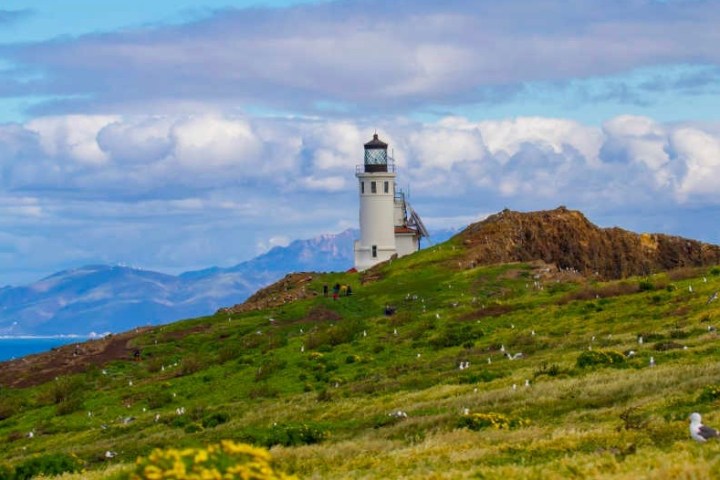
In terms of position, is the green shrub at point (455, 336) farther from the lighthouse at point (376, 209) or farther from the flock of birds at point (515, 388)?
the lighthouse at point (376, 209)

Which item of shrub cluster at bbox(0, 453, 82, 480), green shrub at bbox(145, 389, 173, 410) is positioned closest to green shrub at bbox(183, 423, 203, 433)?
shrub cluster at bbox(0, 453, 82, 480)

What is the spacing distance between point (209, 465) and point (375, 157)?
96.1 metres

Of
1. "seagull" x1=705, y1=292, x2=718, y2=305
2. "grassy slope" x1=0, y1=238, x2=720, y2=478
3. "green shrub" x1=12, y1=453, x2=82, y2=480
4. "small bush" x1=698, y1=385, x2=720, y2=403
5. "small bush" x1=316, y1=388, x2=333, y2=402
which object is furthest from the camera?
"seagull" x1=705, y1=292, x2=718, y2=305

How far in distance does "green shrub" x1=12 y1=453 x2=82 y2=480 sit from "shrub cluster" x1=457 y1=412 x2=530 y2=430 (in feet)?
34.2

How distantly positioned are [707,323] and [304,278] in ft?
189

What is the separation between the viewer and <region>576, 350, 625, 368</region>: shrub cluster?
40416 mm

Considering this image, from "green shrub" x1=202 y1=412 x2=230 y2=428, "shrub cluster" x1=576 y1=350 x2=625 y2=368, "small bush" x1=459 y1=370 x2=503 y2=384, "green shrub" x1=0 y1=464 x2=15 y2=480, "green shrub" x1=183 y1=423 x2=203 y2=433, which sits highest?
"shrub cluster" x1=576 y1=350 x2=625 y2=368

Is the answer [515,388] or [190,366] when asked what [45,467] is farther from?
[190,366]

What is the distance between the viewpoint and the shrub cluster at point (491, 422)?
94.8 feet

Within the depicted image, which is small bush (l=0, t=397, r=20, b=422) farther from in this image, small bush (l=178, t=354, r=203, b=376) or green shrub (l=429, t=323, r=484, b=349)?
green shrub (l=429, t=323, r=484, b=349)

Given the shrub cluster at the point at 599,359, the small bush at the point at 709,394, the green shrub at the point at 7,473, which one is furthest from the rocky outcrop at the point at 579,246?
the green shrub at the point at 7,473

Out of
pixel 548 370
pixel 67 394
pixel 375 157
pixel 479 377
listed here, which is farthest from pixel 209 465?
pixel 375 157

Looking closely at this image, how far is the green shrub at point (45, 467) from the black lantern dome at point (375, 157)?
80.8 m

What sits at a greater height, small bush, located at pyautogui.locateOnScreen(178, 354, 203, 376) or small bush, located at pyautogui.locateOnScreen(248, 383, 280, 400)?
small bush, located at pyautogui.locateOnScreen(178, 354, 203, 376)
